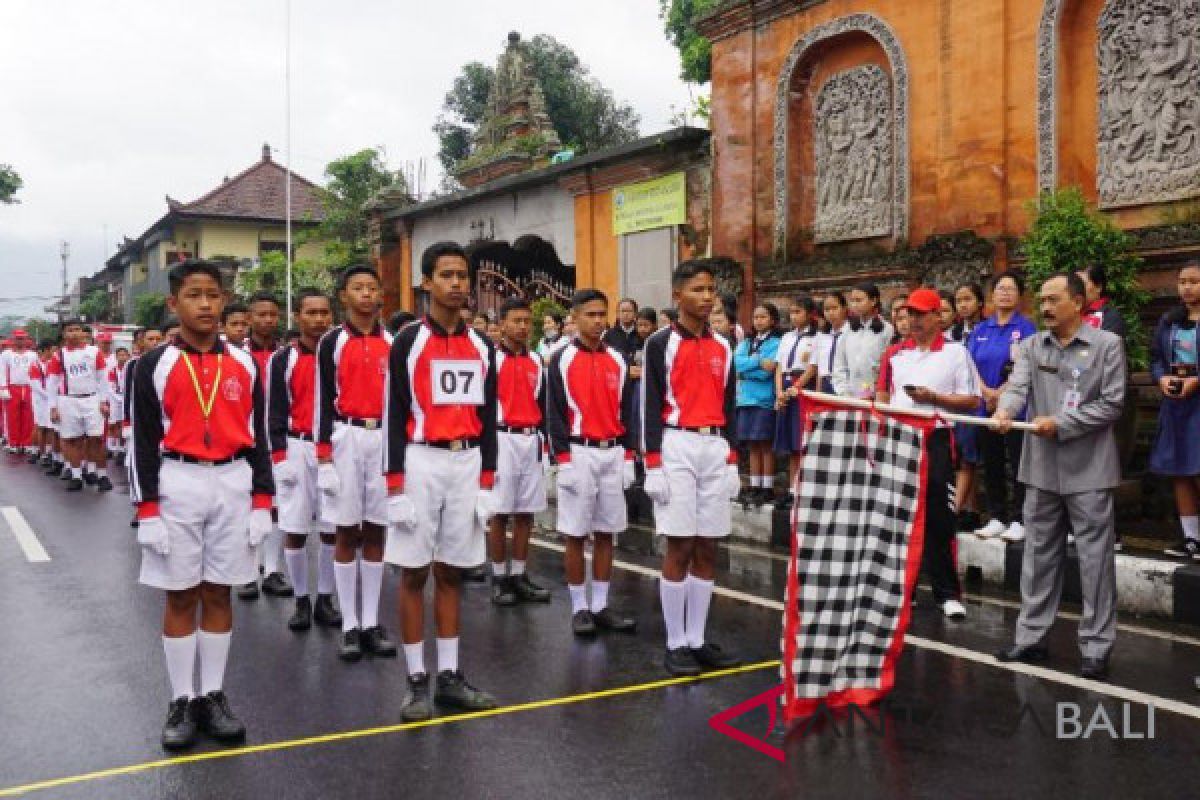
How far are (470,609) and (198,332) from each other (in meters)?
3.20

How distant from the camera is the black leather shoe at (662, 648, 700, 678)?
5.65 metres

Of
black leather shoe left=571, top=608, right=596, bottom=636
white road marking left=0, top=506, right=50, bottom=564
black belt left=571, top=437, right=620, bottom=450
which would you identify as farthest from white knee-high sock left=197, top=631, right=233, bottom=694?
white road marking left=0, top=506, right=50, bottom=564

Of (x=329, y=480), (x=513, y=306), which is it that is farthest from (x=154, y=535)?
(x=513, y=306)

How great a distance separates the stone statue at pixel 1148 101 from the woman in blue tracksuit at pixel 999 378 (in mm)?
3304

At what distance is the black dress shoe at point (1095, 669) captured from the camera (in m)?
5.49

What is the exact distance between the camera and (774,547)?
382 inches

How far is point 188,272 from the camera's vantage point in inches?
197

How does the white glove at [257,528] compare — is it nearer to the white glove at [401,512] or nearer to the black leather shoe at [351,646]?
the white glove at [401,512]

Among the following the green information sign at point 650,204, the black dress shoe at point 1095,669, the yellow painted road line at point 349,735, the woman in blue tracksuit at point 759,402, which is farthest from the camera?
the green information sign at point 650,204

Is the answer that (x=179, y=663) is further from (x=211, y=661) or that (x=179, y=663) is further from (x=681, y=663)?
(x=681, y=663)

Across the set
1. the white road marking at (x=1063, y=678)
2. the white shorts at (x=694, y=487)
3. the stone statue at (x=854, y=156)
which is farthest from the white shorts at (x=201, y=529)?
the stone statue at (x=854, y=156)

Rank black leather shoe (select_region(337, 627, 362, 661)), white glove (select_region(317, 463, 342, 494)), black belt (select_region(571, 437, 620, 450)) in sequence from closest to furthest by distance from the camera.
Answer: black leather shoe (select_region(337, 627, 362, 661)) < white glove (select_region(317, 463, 342, 494)) < black belt (select_region(571, 437, 620, 450))

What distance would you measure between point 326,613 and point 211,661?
212cm

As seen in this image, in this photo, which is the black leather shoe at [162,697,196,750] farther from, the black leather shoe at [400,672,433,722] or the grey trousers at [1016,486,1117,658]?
the grey trousers at [1016,486,1117,658]
